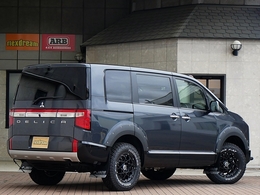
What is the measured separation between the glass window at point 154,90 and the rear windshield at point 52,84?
1.18m

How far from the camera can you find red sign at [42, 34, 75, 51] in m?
20.7

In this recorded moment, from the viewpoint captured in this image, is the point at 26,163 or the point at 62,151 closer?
the point at 62,151

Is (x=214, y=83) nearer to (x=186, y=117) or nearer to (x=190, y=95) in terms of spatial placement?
(x=190, y=95)

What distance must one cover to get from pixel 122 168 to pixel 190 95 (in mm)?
2315

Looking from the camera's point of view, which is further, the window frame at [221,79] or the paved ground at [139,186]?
the window frame at [221,79]

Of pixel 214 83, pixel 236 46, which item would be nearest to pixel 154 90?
pixel 236 46

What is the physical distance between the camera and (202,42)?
17.6 metres

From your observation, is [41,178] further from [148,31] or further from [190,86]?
[148,31]

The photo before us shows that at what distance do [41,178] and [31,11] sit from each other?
9.52 metres

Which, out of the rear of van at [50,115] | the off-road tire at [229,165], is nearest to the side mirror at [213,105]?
the off-road tire at [229,165]

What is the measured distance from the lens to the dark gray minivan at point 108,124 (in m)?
10.6

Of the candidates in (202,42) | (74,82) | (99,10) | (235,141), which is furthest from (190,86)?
(99,10)

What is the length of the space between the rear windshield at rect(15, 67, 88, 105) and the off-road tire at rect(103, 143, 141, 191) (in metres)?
1.03

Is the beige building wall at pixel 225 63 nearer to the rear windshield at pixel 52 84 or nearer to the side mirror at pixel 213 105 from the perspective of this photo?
the side mirror at pixel 213 105
